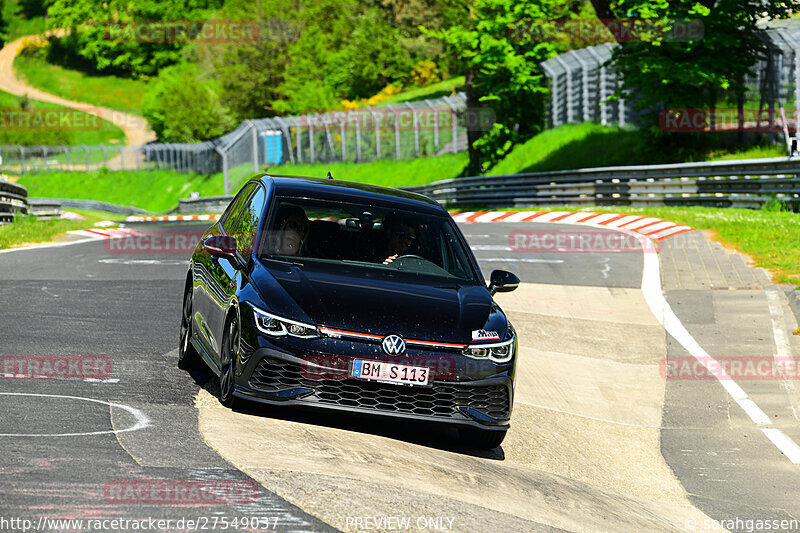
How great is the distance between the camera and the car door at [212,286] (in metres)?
8.12

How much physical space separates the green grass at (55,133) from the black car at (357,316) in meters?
79.3

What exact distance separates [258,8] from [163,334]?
84586 millimetres

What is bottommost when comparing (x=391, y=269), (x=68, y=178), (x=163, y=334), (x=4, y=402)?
(x=68, y=178)

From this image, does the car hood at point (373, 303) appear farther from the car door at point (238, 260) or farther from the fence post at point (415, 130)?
the fence post at point (415, 130)

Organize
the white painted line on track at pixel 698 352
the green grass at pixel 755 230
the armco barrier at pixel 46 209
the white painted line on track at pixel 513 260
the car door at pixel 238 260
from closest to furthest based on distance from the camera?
the car door at pixel 238 260 < the white painted line on track at pixel 698 352 < the green grass at pixel 755 230 < the white painted line on track at pixel 513 260 < the armco barrier at pixel 46 209

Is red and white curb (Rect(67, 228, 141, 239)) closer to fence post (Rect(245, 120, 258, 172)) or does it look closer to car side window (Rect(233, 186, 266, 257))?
car side window (Rect(233, 186, 266, 257))

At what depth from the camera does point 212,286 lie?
8.45 m

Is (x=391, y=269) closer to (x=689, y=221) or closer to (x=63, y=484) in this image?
(x=63, y=484)

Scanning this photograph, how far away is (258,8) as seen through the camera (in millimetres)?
92188

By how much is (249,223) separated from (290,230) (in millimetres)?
493

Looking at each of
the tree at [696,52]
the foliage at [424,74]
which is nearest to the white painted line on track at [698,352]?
the tree at [696,52]

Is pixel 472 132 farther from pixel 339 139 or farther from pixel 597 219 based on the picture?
pixel 597 219

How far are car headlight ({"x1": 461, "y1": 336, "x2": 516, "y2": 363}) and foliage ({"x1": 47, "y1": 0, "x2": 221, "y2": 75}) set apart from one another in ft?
399

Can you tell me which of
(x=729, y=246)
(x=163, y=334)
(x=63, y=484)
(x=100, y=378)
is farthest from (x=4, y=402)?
(x=729, y=246)
